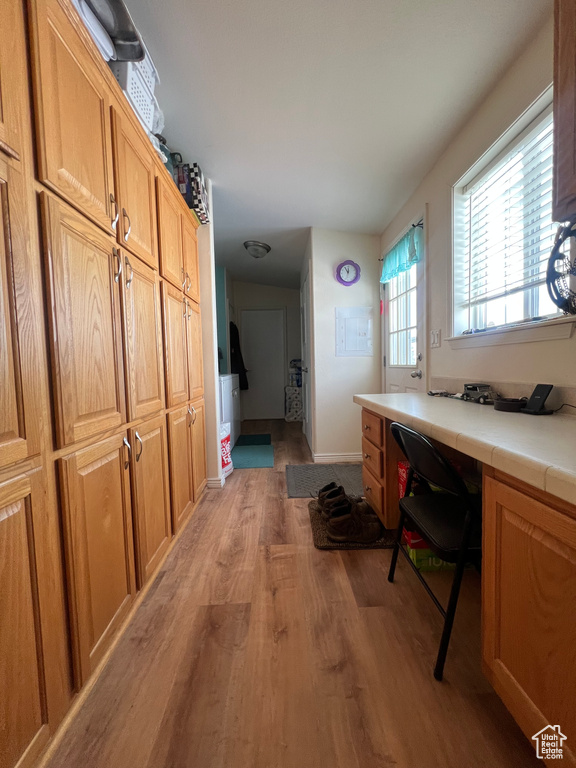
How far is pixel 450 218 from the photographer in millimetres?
1817

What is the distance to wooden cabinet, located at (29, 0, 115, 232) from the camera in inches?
30.4

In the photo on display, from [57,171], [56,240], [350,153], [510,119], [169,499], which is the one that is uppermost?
[350,153]

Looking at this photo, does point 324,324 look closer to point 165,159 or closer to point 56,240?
point 165,159

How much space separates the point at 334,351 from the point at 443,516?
6.92ft

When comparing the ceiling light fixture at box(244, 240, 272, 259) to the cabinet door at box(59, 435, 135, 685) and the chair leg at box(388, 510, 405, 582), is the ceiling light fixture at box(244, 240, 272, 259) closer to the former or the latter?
the cabinet door at box(59, 435, 135, 685)

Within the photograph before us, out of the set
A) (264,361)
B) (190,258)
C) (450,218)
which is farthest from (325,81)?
(264,361)

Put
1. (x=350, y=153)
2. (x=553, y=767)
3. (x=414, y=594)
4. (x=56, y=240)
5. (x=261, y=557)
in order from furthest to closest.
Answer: (x=350, y=153)
(x=261, y=557)
(x=414, y=594)
(x=56, y=240)
(x=553, y=767)

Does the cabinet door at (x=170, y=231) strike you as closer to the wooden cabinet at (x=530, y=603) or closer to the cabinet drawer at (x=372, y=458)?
the cabinet drawer at (x=372, y=458)

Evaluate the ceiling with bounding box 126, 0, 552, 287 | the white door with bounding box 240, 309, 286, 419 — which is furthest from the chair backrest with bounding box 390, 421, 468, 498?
the white door with bounding box 240, 309, 286, 419

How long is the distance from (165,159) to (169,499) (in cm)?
181

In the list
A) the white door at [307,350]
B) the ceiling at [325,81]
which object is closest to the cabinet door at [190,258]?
the ceiling at [325,81]

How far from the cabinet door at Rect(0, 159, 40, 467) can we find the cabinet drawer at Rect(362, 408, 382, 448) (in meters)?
1.45

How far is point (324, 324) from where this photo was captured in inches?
119

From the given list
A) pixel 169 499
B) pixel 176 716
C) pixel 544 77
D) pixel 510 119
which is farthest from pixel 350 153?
pixel 176 716
